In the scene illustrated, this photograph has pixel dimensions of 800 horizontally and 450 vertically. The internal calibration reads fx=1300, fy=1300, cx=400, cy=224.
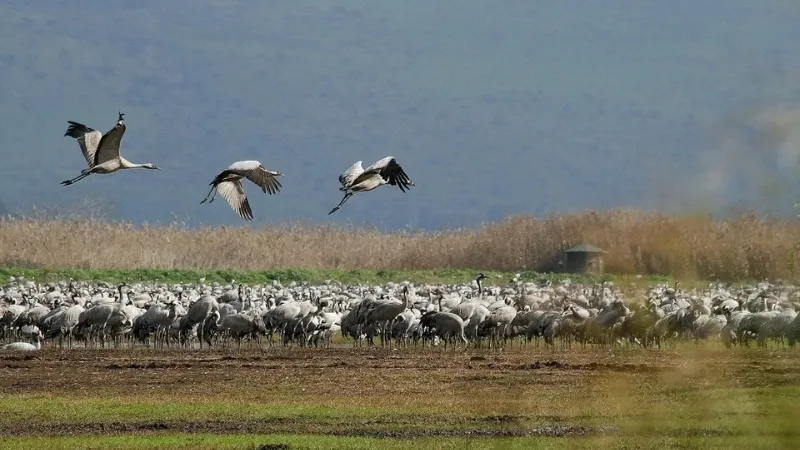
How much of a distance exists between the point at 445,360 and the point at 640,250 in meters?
19.7

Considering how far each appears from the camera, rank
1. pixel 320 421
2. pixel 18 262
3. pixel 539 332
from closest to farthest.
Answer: pixel 320 421, pixel 539 332, pixel 18 262

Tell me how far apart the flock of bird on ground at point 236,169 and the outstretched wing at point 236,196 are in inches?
25.6

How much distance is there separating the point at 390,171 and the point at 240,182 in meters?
2.97

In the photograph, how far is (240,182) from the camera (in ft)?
62.4

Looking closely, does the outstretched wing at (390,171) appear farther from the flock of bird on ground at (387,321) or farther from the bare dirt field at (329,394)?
the flock of bird on ground at (387,321)

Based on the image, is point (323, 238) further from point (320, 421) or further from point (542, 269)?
point (320, 421)

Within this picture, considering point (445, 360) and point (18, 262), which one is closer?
point (445, 360)

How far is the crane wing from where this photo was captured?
57.2ft

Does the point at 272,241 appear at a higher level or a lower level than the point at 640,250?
higher

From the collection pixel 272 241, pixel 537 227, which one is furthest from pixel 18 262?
pixel 537 227

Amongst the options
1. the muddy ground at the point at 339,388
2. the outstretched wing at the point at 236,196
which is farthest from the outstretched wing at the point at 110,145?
the muddy ground at the point at 339,388

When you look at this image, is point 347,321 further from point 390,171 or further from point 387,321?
point 390,171

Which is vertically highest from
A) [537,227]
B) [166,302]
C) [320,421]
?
[537,227]

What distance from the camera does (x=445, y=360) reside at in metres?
22.4
